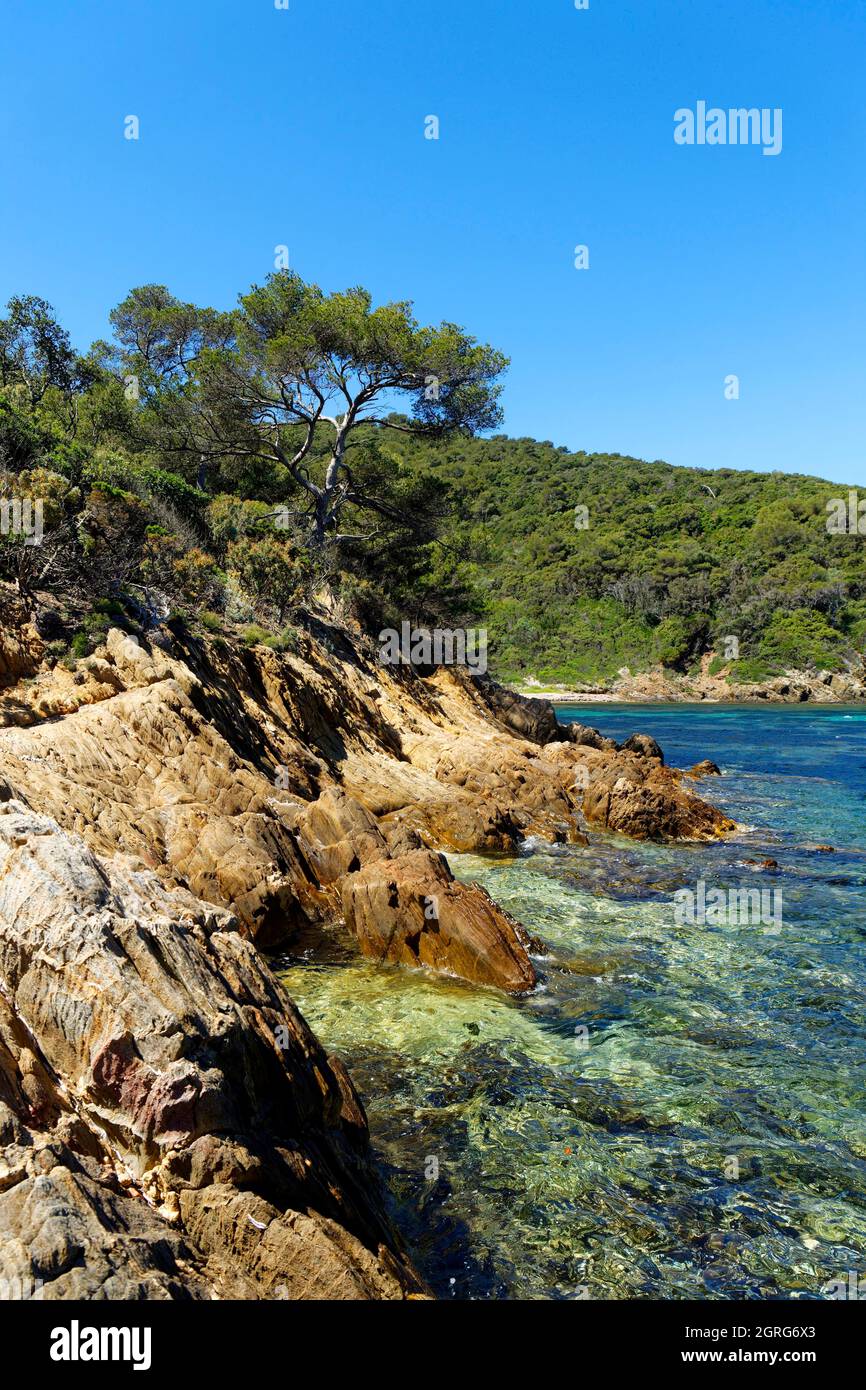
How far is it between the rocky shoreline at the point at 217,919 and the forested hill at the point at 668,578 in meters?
55.6

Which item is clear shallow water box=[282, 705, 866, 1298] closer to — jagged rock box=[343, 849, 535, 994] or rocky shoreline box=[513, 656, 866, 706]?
jagged rock box=[343, 849, 535, 994]

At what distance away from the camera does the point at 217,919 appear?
21.6 feet

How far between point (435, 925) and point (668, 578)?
288ft

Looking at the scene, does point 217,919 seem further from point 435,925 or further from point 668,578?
point 668,578

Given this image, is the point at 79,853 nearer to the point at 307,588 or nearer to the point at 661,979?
the point at 661,979

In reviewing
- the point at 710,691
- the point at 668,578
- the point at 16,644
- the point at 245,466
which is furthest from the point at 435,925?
the point at 668,578

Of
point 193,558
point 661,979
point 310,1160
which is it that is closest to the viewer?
point 310,1160

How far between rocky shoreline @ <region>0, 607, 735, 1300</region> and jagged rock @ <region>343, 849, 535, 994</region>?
0.04 metres

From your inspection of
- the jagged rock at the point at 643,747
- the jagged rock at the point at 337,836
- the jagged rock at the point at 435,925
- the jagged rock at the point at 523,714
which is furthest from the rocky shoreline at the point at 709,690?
the jagged rock at the point at 435,925

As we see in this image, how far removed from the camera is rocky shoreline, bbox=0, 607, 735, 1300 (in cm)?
407

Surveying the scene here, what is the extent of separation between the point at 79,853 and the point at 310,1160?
2.79 metres
